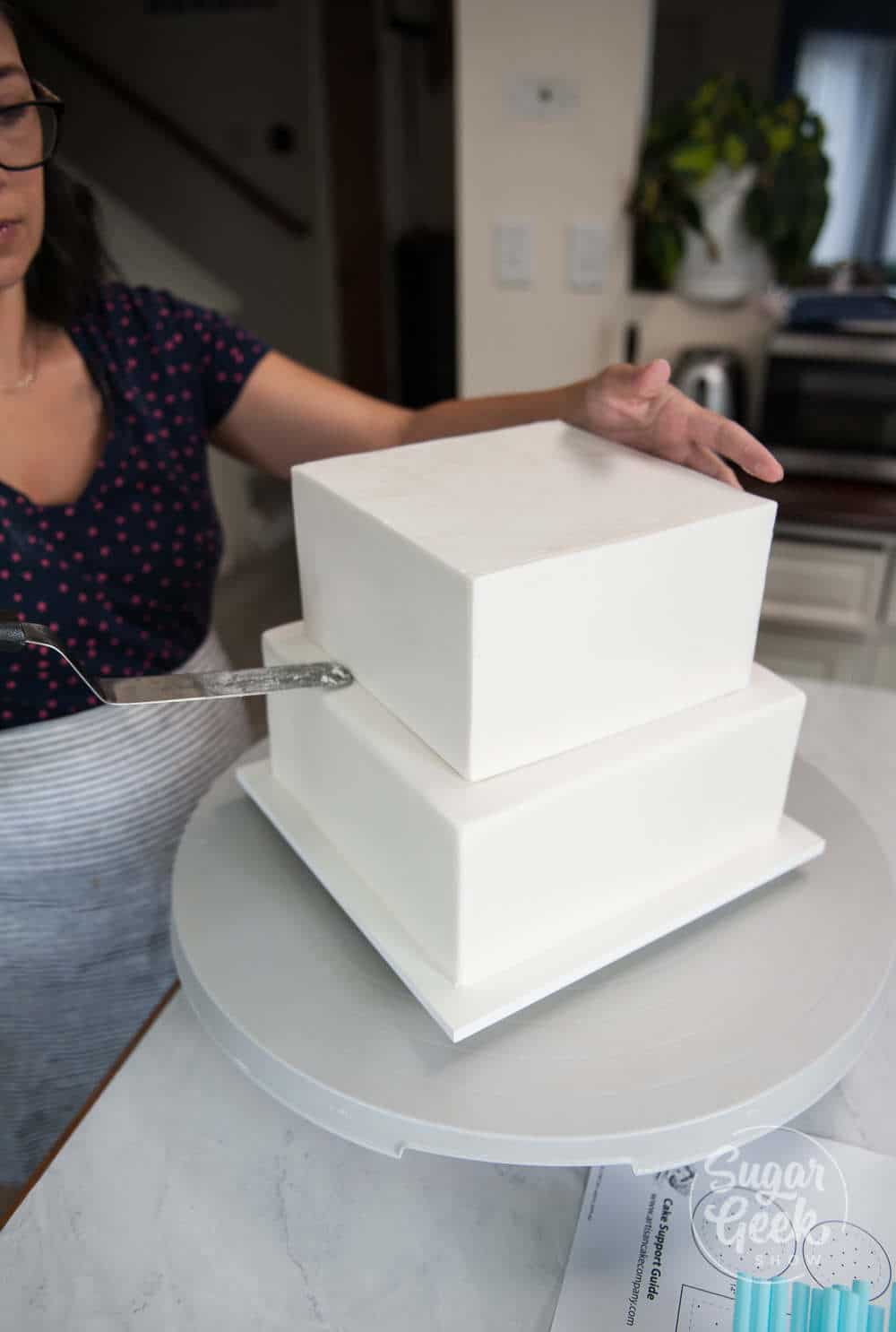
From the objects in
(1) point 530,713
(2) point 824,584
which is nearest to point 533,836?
(1) point 530,713

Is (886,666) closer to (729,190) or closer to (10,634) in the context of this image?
(729,190)

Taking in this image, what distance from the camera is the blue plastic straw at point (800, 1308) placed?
0.50m

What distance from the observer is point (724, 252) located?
1955 millimetres

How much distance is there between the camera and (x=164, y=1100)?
667 millimetres

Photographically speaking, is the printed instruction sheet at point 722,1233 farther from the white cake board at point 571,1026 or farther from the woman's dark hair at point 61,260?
the woman's dark hair at point 61,260

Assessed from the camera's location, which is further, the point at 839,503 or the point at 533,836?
the point at 839,503

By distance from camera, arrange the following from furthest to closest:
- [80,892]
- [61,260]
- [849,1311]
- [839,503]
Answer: [839,503]
[61,260]
[80,892]
[849,1311]

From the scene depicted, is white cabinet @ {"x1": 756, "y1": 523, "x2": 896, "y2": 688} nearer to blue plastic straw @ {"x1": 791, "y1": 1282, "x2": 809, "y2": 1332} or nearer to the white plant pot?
the white plant pot

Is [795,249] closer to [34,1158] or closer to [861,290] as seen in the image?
[861,290]

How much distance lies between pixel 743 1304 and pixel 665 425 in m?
0.62

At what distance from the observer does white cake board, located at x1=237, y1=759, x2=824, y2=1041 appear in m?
0.60

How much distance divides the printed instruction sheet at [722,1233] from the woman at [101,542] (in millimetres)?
505

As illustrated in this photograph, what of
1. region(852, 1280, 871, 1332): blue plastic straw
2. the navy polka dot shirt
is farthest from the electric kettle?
region(852, 1280, 871, 1332): blue plastic straw

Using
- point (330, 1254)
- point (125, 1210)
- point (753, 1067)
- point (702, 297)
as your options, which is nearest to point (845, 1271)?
point (753, 1067)
